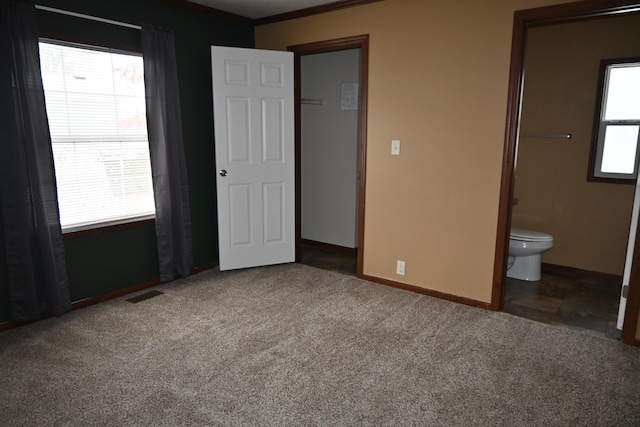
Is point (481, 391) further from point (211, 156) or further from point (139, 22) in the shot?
point (139, 22)

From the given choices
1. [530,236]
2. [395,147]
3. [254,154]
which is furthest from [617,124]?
[254,154]

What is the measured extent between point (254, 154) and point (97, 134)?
1.31 metres

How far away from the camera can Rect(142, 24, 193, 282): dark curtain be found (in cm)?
345

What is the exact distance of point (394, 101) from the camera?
3.54 m

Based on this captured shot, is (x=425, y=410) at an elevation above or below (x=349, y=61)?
below

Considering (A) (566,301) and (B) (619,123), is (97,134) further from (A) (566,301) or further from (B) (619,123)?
(B) (619,123)

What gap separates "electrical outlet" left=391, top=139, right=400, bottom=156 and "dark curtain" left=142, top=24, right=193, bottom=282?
1.77 metres

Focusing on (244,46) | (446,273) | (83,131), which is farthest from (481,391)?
(244,46)

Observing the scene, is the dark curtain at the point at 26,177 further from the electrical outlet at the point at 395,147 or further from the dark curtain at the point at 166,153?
the electrical outlet at the point at 395,147

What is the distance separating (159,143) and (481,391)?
2.89 metres

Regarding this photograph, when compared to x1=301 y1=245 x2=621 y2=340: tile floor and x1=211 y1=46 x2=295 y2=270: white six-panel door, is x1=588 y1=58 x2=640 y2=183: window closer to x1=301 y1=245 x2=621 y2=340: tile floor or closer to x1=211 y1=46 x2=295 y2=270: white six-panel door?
x1=301 y1=245 x2=621 y2=340: tile floor

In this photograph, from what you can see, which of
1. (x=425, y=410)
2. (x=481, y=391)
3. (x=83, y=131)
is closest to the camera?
(x=425, y=410)

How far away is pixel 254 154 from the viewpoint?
405 centimetres

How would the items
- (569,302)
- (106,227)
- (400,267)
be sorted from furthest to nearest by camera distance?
(400,267) → (569,302) → (106,227)
